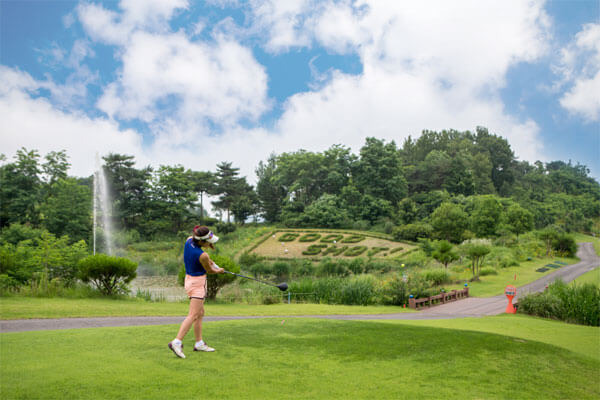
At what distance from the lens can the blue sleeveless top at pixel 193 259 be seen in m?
4.91

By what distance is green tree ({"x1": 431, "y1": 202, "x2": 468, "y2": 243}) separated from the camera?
122ft

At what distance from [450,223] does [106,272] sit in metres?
32.2

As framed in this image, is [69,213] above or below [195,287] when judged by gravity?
above

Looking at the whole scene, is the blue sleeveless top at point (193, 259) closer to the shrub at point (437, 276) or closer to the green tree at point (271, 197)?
the shrub at point (437, 276)

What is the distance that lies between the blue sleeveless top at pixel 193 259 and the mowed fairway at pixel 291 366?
3.34 feet

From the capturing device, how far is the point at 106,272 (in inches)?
483

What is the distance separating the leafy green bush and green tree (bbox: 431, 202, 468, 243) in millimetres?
24504

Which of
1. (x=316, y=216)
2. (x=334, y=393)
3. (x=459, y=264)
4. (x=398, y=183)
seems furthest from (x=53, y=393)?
(x=398, y=183)

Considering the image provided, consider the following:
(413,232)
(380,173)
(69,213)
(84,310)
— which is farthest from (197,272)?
(380,173)

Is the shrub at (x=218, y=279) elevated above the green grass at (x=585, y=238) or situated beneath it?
situated beneath

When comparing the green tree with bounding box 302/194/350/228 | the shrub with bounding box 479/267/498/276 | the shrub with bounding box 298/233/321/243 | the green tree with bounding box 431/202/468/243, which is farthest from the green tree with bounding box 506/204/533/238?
the shrub with bounding box 298/233/321/243

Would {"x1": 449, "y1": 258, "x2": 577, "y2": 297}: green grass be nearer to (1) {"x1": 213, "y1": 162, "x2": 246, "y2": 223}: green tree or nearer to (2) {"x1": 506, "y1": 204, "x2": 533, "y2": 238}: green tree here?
(2) {"x1": 506, "y1": 204, "x2": 533, "y2": 238}: green tree

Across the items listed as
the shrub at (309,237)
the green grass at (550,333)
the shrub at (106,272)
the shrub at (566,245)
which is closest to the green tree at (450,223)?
the shrub at (566,245)

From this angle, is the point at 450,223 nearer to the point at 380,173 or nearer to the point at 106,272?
the point at 380,173
